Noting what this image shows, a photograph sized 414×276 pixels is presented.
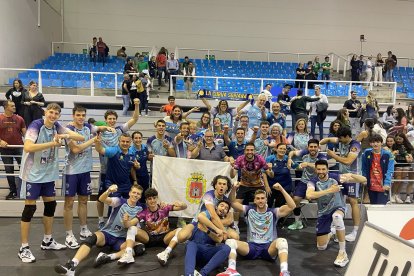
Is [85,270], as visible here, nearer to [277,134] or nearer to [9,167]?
[9,167]

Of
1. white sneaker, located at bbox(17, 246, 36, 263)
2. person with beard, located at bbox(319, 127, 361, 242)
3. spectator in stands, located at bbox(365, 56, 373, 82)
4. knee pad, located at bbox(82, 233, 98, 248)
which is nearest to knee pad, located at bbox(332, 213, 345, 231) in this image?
person with beard, located at bbox(319, 127, 361, 242)

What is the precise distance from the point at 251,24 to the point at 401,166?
14010 millimetres

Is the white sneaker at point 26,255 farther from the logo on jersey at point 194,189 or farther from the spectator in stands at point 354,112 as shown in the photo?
the spectator in stands at point 354,112

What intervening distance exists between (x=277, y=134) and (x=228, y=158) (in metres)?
1.04

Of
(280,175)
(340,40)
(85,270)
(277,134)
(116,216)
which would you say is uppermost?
(340,40)

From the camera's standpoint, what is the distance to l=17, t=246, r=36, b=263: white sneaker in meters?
4.94

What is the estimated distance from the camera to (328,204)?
5512 mm

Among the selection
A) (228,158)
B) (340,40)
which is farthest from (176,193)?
(340,40)

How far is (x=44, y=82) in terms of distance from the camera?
12688 mm

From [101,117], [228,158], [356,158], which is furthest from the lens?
[101,117]

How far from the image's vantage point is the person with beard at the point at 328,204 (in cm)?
520

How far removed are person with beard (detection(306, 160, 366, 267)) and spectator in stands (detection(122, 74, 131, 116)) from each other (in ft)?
25.0

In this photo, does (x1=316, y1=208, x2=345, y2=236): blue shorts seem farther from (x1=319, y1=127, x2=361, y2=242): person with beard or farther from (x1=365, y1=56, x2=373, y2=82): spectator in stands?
(x1=365, y1=56, x2=373, y2=82): spectator in stands

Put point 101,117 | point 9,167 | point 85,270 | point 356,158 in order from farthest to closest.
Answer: point 101,117 < point 9,167 < point 356,158 < point 85,270
